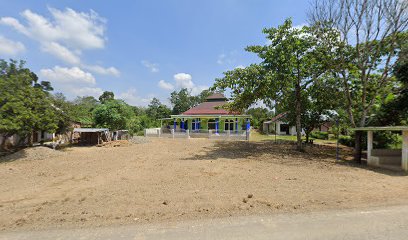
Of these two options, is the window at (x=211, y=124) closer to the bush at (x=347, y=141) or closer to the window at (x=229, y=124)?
the window at (x=229, y=124)

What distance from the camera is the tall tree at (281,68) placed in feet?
42.0

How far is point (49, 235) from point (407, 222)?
255 inches

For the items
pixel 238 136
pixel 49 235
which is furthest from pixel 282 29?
pixel 49 235

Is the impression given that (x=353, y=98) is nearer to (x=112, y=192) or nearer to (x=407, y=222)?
(x=407, y=222)

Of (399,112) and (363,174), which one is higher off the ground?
(399,112)

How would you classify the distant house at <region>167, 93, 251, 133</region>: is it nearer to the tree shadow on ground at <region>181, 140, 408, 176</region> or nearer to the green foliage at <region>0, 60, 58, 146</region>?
the tree shadow on ground at <region>181, 140, 408, 176</region>

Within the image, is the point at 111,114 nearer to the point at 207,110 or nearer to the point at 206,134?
the point at 206,134

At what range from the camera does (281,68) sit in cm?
1334

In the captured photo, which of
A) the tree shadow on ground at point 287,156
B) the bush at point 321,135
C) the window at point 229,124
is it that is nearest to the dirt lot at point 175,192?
the tree shadow on ground at point 287,156

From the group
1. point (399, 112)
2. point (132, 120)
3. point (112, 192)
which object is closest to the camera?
point (112, 192)

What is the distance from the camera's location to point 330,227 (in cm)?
379

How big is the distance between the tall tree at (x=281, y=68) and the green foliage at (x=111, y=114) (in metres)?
14.4

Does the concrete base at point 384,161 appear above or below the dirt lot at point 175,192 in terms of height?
above

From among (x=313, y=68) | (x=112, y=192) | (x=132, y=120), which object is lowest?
(x=112, y=192)
